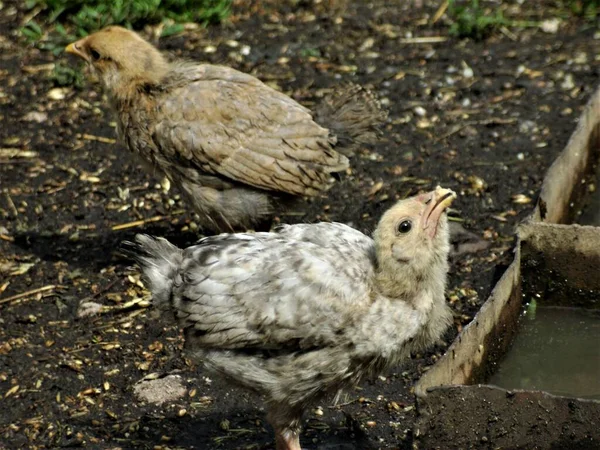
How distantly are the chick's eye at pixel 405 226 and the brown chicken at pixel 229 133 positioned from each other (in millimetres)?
1778

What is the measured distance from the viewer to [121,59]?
20.9 ft

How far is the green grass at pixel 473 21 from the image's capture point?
880 centimetres

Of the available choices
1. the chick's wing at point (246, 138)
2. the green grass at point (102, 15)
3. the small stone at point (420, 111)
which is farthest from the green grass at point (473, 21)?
the chick's wing at point (246, 138)

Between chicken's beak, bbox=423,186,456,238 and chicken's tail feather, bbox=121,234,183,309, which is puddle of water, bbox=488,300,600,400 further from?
chicken's tail feather, bbox=121,234,183,309

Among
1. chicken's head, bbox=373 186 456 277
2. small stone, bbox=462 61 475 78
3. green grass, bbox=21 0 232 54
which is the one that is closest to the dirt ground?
small stone, bbox=462 61 475 78

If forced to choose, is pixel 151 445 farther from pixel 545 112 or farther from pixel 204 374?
pixel 545 112

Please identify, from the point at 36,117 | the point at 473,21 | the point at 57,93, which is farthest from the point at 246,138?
the point at 473,21

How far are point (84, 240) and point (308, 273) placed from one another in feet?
9.02

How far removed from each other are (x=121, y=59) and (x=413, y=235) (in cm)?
290

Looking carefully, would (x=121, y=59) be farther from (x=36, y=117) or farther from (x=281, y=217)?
(x=36, y=117)

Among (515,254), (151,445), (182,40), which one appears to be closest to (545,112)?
(515,254)

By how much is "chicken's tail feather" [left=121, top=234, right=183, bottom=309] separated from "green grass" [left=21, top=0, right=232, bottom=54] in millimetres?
4196

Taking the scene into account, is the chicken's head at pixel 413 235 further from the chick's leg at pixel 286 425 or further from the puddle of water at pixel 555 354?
the puddle of water at pixel 555 354

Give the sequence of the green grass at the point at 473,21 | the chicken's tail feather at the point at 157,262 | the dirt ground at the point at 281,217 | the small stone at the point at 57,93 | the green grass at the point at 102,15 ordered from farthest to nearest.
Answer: the green grass at the point at 473,21 < the green grass at the point at 102,15 < the small stone at the point at 57,93 < the dirt ground at the point at 281,217 < the chicken's tail feather at the point at 157,262
